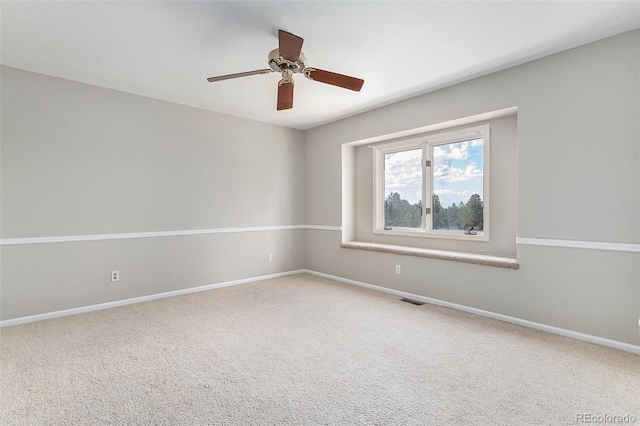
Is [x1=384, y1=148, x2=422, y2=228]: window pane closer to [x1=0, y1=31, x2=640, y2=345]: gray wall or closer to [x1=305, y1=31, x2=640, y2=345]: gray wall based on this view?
[x1=0, y1=31, x2=640, y2=345]: gray wall

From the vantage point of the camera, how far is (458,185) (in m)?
3.92

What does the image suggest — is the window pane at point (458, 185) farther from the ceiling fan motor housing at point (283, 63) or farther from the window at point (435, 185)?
the ceiling fan motor housing at point (283, 63)

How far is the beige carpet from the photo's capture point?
5.75 ft

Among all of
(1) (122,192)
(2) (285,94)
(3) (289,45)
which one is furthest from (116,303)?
(3) (289,45)

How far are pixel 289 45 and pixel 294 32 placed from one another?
363 mm

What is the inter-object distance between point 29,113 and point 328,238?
Answer: 3915 mm

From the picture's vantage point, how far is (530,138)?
116 inches

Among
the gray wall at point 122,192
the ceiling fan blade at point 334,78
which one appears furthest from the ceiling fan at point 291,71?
the gray wall at point 122,192

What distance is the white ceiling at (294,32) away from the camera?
85.6 inches

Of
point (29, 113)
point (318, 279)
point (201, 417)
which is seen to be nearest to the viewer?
point (201, 417)

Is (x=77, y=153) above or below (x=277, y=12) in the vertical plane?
below

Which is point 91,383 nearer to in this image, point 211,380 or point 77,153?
point 211,380

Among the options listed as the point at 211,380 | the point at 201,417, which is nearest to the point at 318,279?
the point at 211,380

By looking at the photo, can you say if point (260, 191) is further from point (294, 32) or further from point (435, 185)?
point (294, 32)
